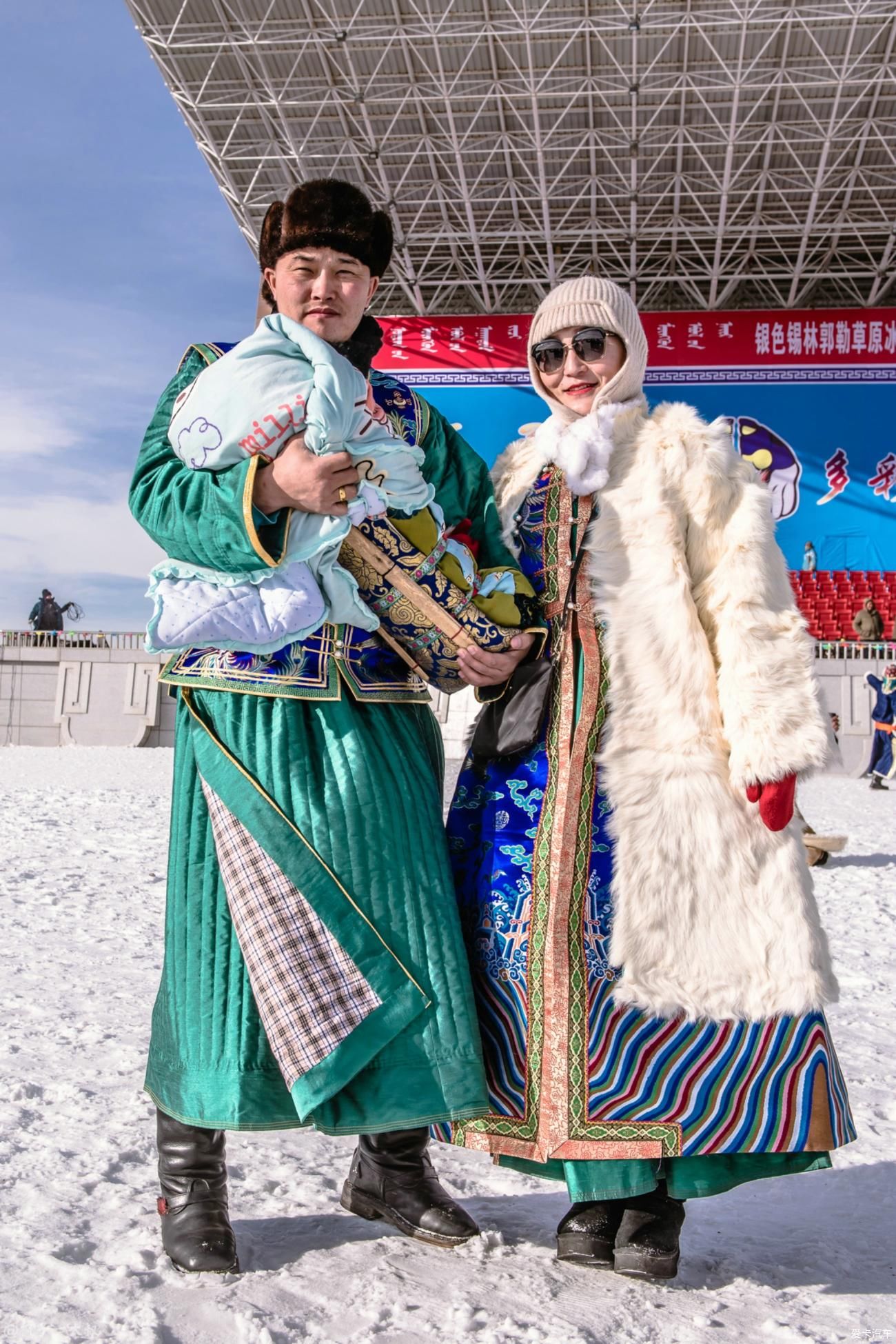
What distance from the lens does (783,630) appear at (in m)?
1.63

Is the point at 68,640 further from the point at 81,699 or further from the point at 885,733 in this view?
the point at 885,733

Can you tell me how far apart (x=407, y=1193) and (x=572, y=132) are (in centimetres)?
1519

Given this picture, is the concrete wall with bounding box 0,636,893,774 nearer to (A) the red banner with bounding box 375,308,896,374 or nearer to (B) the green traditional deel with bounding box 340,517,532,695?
(A) the red banner with bounding box 375,308,896,374

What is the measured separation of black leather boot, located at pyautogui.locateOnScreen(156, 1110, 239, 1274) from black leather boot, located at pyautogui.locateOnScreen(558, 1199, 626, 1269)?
44cm

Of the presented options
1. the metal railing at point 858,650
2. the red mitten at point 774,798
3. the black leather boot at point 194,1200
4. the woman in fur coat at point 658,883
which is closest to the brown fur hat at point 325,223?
the woman in fur coat at point 658,883

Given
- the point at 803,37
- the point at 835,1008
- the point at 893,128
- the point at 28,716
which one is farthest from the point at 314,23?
the point at 835,1008

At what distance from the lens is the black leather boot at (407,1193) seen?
160cm

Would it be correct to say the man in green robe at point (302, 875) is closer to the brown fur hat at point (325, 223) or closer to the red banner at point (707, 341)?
the brown fur hat at point (325, 223)

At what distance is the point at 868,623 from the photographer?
14.2 meters

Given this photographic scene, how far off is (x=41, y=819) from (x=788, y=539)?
12.1 metres

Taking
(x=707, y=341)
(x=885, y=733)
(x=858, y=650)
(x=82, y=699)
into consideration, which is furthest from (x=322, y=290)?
(x=707, y=341)

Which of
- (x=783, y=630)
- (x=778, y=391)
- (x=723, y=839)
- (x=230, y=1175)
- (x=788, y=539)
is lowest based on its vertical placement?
(x=230, y=1175)

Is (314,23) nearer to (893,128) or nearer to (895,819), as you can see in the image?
(893,128)

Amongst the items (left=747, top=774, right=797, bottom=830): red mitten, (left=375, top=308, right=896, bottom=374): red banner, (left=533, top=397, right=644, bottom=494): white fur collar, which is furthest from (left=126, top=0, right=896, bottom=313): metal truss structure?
(left=747, top=774, right=797, bottom=830): red mitten
